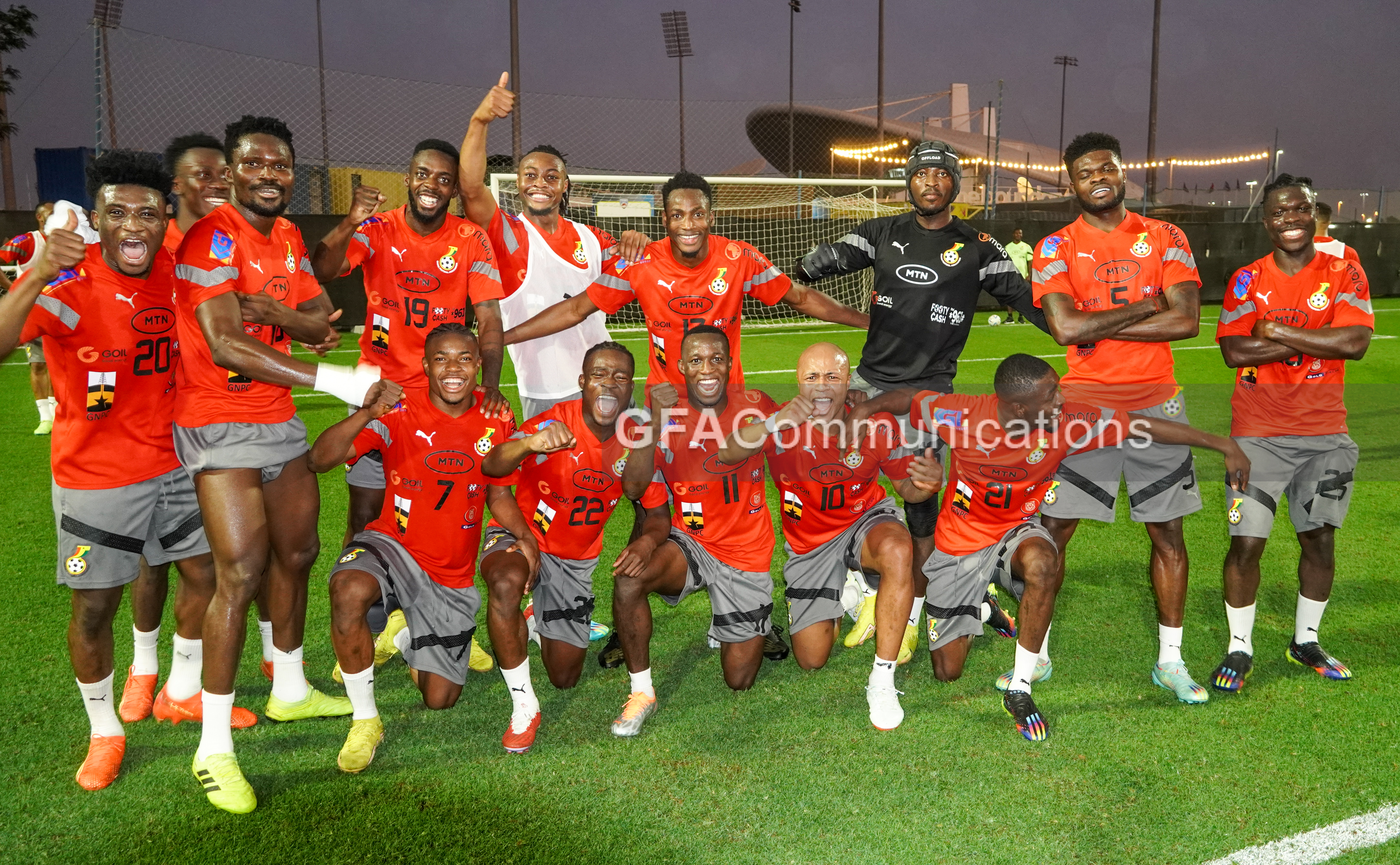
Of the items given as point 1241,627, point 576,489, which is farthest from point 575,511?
point 1241,627

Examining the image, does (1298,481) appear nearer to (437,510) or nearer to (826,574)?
(826,574)

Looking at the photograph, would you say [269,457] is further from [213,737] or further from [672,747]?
[672,747]

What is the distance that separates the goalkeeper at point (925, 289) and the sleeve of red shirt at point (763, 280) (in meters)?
0.15

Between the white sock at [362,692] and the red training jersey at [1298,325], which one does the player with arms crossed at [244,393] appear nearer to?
the white sock at [362,692]

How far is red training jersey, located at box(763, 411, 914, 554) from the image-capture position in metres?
4.84

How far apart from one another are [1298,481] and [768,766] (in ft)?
9.80

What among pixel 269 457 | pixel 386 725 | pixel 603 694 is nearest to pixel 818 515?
pixel 603 694

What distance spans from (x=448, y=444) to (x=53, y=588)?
10.8 feet

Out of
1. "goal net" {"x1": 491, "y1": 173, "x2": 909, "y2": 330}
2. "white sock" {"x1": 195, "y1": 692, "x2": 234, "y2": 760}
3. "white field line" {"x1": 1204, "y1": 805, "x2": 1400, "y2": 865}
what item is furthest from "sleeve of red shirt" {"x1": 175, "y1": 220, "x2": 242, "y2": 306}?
"goal net" {"x1": 491, "y1": 173, "x2": 909, "y2": 330}

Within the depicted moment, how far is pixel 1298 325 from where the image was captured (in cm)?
462

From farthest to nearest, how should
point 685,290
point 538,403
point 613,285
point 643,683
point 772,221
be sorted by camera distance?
point 772,221, point 538,403, point 613,285, point 685,290, point 643,683

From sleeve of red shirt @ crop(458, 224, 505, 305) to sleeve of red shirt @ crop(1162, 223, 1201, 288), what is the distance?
10.8ft

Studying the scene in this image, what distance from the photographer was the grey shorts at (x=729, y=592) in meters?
4.70

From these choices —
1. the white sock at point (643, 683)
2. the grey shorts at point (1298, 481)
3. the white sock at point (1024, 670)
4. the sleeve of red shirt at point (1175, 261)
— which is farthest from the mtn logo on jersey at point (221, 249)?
the grey shorts at point (1298, 481)
